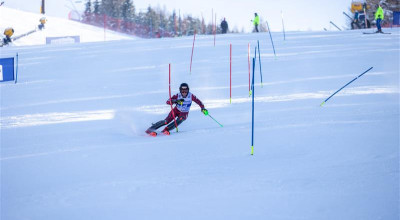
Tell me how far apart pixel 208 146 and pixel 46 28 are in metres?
35.5

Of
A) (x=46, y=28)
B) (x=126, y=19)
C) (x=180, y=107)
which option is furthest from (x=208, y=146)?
(x=126, y=19)

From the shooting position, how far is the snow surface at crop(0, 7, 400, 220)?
4.37m

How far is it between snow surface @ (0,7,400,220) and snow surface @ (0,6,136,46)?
2149cm

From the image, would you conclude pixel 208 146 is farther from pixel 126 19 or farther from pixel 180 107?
pixel 126 19

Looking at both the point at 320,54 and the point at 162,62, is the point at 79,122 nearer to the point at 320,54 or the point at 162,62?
the point at 162,62

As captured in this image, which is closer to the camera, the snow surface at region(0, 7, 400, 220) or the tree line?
the snow surface at region(0, 7, 400, 220)

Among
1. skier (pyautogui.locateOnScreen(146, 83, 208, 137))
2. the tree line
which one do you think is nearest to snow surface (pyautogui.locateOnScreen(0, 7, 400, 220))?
skier (pyautogui.locateOnScreen(146, 83, 208, 137))

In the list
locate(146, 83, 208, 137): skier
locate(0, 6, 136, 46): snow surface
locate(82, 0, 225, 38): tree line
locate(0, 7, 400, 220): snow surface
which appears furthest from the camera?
locate(82, 0, 225, 38): tree line

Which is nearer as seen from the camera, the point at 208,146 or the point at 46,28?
the point at 208,146

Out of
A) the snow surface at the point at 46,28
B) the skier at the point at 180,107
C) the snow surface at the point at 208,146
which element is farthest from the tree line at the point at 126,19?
the skier at the point at 180,107

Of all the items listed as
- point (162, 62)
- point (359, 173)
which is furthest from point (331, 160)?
point (162, 62)

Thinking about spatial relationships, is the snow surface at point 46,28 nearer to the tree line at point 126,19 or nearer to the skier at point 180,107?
the tree line at point 126,19

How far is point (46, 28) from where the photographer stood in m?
37.5

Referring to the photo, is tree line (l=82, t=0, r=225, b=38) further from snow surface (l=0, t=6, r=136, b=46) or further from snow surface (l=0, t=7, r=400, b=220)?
snow surface (l=0, t=7, r=400, b=220)
